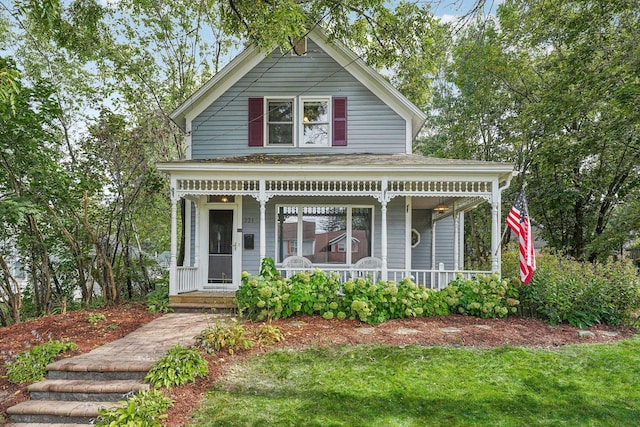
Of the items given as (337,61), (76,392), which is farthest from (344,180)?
(76,392)

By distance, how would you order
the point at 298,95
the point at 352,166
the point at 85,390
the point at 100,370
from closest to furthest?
the point at 85,390 < the point at 100,370 < the point at 352,166 < the point at 298,95

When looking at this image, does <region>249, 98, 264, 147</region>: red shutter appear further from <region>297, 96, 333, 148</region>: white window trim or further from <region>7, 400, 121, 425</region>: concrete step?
<region>7, 400, 121, 425</region>: concrete step

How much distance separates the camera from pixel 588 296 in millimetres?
6801

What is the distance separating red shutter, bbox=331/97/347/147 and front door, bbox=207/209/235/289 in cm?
351

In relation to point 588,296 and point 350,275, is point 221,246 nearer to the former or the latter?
point 350,275

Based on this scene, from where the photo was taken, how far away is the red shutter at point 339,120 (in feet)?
32.8

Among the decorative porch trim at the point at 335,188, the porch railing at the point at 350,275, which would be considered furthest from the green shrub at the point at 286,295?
the decorative porch trim at the point at 335,188

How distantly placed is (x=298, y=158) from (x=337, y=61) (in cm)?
326

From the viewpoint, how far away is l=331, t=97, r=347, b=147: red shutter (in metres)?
10.0

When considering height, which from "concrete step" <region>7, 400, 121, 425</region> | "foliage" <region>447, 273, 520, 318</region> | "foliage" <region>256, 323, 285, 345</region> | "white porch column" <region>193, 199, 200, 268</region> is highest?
"white porch column" <region>193, 199, 200, 268</region>

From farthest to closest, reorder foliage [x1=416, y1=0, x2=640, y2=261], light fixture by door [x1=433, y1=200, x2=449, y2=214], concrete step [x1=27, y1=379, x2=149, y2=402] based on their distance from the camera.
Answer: light fixture by door [x1=433, y1=200, x2=449, y2=214] < foliage [x1=416, y1=0, x2=640, y2=261] < concrete step [x1=27, y1=379, x2=149, y2=402]

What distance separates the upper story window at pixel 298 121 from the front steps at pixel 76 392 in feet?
22.7

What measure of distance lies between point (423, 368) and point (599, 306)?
174 inches

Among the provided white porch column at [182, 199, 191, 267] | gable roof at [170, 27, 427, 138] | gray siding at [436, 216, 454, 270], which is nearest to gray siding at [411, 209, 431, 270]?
gray siding at [436, 216, 454, 270]
